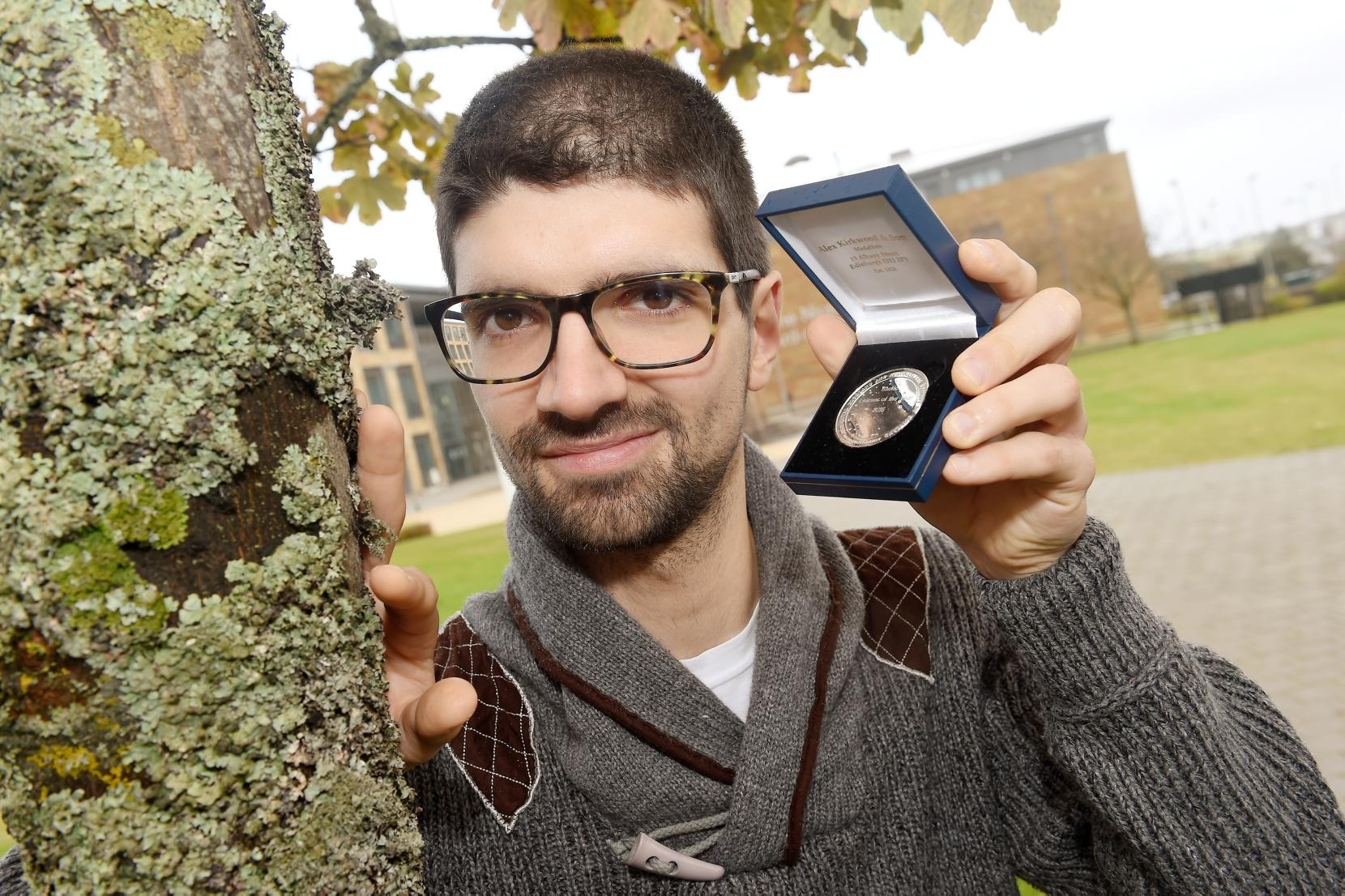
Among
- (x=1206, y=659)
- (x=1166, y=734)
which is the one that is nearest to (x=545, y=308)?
(x=1166, y=734)

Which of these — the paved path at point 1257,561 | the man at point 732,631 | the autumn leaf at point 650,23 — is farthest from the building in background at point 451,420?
the man at point 732,631

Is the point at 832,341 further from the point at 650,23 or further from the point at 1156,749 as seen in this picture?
the point at 650,23

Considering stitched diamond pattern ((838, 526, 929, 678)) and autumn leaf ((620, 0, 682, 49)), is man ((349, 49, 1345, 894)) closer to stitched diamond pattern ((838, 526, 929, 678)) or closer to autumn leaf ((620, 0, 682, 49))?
stitched diamond pattern ((838, 526, 929, 678))

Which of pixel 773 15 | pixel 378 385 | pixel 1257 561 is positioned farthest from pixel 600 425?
pixel 378 385

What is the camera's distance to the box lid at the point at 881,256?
1.39 metres

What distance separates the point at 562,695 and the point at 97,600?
1.19 meters

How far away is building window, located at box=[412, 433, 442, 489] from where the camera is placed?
26094 mm

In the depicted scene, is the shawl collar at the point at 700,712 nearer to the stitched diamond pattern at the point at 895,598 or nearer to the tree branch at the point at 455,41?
the stitched diamond pattern at the point at 895,598

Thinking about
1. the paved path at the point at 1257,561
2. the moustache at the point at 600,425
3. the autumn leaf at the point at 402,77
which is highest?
the autumn leaf at the point at 402,77

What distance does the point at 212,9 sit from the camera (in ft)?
3.08

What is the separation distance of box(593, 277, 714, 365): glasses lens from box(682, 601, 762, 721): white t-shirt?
2.11 ft

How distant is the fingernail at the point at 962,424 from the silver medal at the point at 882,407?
0.08m

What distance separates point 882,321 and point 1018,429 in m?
0.31

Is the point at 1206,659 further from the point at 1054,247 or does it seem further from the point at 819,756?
the point at 1054,247
